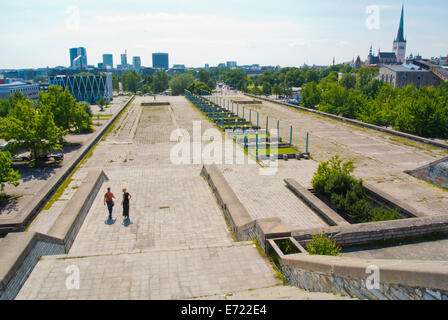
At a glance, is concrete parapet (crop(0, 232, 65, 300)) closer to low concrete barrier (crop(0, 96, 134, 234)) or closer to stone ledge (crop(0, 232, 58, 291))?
stone ledge (crop(0, 232, 58, 291))

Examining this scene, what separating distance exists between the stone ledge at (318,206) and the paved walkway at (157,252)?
3.57 meters

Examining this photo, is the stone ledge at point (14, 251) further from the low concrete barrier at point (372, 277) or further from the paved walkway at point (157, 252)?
the low concrete barrier at point (372, 277)

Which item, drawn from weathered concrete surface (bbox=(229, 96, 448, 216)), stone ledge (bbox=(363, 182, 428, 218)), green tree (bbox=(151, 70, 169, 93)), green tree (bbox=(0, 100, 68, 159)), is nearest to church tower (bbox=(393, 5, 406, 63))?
green tree (bbox=(151, 70, 169, 93))

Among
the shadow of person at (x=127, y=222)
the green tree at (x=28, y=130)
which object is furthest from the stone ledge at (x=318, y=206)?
the green tree at (x=28, y=130)

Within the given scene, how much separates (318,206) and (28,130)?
55.3 feet

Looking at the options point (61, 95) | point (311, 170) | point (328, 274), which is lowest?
point (311, 170)

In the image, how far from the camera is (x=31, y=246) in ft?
22.9

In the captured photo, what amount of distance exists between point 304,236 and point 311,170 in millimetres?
10055

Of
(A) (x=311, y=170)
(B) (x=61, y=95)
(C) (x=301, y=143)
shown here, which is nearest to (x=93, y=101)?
(B) (x=61, y=95)

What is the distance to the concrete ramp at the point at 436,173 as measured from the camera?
52.1ft

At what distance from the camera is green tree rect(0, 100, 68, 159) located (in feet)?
61.5

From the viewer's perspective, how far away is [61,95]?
27.3m

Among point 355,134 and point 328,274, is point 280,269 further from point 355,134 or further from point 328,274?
point 355,134
